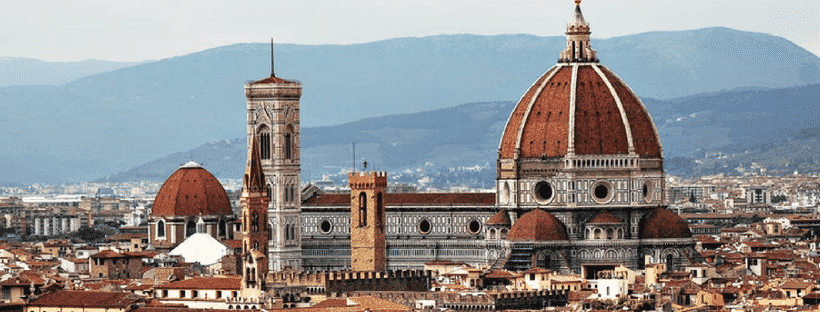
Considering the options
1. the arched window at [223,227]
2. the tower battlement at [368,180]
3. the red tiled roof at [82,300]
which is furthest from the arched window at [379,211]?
the arched window at [223,227]

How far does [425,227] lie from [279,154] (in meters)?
7.76

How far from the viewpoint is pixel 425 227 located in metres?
116

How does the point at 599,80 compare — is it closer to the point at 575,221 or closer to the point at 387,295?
the point at 575,221

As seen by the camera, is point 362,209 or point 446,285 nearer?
point 446,285

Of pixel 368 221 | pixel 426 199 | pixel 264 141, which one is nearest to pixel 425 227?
pixel 426 199

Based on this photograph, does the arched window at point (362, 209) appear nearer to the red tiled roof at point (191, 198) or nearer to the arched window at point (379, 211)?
the arched window at point (379, 211)

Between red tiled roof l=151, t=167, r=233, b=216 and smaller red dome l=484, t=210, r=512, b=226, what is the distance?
892 inches

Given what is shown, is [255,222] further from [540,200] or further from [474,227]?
[474,227]

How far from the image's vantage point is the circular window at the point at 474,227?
11531 centimetres

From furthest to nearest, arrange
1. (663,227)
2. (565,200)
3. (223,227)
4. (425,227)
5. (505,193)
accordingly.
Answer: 1. (223,227)
2. (425,227)
3. (505,193)
4. (565,200)
5. (663,227)

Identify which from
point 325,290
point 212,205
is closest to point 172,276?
point 325,290

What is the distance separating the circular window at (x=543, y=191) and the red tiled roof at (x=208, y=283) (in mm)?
31132

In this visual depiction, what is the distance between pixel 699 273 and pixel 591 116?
15.7m

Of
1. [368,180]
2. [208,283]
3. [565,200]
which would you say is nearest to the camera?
[208,283]
